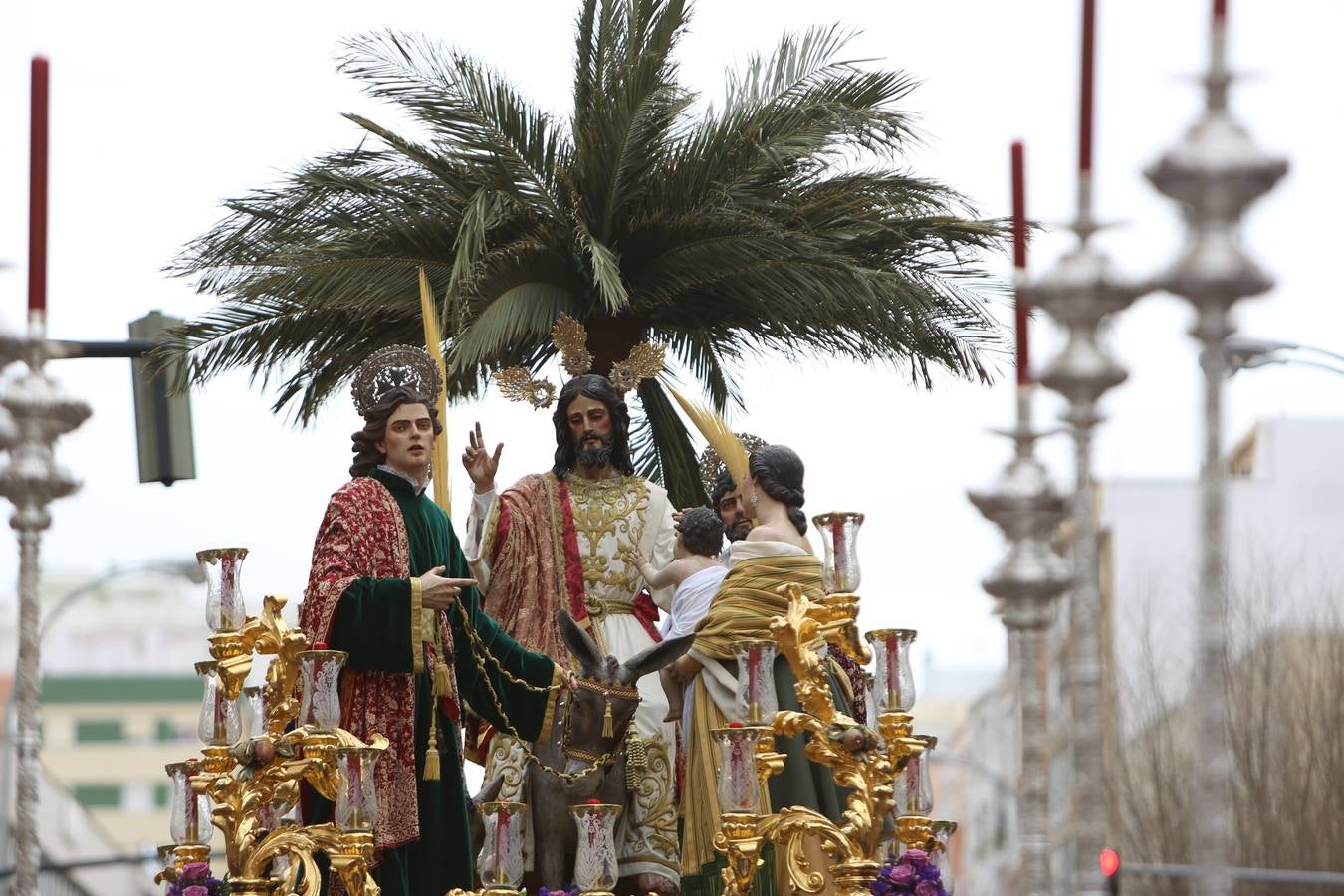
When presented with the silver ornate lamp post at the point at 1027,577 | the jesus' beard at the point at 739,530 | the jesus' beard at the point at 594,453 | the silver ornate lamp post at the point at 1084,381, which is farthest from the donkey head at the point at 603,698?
the silver ornate lamp post at the point at 1084,381

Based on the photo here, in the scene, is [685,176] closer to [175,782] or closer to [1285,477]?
[175,782]

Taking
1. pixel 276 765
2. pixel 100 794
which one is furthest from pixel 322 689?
pixel 100 794

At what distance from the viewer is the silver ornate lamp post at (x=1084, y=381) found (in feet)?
15.2

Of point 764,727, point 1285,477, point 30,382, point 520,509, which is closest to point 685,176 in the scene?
point 520,509

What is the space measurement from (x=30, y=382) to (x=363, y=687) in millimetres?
3427

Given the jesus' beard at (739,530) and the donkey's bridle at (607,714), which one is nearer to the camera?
the donkey's bridle at (607,714)

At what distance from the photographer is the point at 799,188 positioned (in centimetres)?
1232

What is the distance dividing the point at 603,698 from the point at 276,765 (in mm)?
1429

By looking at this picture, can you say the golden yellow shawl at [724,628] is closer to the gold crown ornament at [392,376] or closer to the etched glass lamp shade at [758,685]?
the etched glass lamp shade at [758,685]

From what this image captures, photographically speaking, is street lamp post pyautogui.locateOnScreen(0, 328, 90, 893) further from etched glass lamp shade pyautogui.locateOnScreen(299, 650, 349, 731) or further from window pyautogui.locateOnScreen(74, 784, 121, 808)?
window pyautogui.locateOnScreen(74, 784, 121, 808)

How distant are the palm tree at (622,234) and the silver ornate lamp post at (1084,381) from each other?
6.80 metres

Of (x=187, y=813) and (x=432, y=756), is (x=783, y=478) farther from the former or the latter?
(x=187, y=813)

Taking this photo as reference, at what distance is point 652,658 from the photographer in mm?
8852

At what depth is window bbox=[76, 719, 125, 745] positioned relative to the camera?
6994 cm
